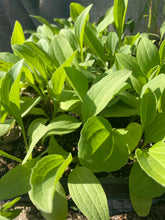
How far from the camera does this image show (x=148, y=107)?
441 millimetres

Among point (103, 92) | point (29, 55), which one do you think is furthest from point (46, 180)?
point (29, 55)

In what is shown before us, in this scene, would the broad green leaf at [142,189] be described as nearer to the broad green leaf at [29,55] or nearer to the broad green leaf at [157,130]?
the broad green leaf at [157,130]

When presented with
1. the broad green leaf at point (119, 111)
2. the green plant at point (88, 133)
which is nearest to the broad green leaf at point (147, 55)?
the green plant at point (88, 133)

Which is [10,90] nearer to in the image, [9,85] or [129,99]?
[9,85]

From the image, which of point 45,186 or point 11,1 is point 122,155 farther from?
point 11,1

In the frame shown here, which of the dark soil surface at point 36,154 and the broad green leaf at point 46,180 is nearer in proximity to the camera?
the broad green leaf at point 46,180

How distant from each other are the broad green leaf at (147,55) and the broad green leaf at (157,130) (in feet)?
0.47

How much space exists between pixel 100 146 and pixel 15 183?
17 cm

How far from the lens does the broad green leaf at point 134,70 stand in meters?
0.51

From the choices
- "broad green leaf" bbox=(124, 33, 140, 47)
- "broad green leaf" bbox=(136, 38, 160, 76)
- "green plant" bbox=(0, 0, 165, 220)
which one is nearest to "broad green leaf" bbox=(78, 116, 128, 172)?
"green plant" bbox=(0, 0, 165, 220)

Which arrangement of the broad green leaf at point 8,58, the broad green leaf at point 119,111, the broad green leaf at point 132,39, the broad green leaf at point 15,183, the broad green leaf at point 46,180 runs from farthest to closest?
the broad green leaf at point 132,39, the broad green leaf at point 8,58, the broad green leaf at point 119,111, the broad green leaf at point 15,183, the broad green leaf at point 46,180

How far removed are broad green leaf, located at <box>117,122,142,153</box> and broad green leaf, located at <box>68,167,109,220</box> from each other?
103 mm

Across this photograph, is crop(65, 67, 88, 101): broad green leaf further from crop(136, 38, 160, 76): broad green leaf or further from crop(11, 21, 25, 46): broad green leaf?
crop(11, 21, 25, 46): broad green leaf

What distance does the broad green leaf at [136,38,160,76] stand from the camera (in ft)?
1.78
